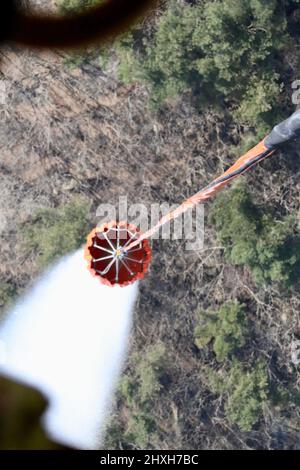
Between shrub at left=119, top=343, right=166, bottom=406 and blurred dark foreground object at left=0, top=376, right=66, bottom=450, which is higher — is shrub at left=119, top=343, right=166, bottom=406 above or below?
above

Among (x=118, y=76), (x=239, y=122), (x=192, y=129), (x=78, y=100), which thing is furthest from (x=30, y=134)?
(x=239, y=122)

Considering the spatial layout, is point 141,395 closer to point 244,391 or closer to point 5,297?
point 244,391

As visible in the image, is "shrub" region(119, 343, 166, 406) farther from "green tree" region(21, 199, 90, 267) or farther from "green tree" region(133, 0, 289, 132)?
"green tree" region(133, 0, 289, 132)

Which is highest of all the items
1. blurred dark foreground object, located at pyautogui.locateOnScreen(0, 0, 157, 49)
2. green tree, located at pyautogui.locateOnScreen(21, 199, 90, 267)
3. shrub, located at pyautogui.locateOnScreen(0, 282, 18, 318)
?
blurred dark foreground object, located at pyautogui.locateOnScreen(0, 0, 157, 49)

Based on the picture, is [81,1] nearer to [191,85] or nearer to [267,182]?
[191,85]

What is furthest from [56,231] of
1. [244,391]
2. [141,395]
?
[244,391]

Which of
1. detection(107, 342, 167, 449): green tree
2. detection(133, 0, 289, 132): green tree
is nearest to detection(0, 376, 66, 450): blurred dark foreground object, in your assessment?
detection(107, 342, 167, 449): green tree
